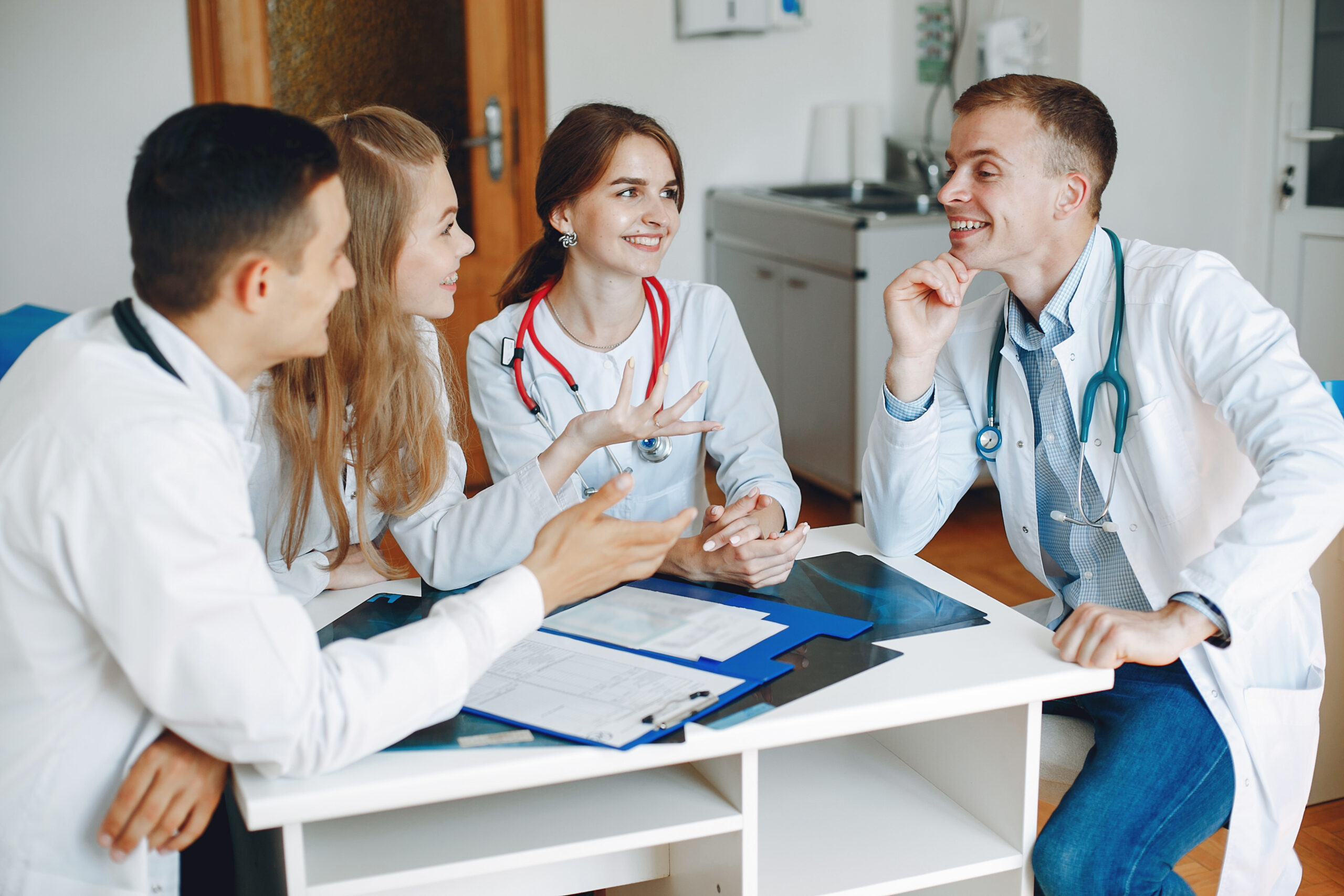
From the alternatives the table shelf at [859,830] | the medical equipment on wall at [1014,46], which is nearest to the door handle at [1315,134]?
the medical equipment on wall at [1014,46]

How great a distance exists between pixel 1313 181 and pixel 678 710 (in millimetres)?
3484

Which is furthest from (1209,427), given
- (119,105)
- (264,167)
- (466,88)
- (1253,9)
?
(119,105)

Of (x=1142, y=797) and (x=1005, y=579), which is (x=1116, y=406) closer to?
(x=1142, y=797)

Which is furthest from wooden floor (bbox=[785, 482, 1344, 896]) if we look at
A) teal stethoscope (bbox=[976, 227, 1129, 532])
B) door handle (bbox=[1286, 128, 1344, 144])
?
door handle (bbox=[1286, 128, 1344, 144])

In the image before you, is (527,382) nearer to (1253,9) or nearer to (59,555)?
(59,555)

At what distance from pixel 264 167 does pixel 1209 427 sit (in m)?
1.22

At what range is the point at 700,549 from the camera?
1.53m

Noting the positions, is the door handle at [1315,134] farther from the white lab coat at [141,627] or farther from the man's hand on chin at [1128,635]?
the white lab coat at [141,627]

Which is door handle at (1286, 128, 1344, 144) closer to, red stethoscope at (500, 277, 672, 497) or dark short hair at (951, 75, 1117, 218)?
dark short hair at (951, 75, 1117, 218)

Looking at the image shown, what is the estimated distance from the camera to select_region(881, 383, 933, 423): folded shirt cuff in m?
1.69

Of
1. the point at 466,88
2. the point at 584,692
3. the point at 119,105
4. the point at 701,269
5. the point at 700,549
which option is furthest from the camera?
the point at 701,269

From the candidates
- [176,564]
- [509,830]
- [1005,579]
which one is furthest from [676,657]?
[1005,579]

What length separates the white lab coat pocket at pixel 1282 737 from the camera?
145 centimetres

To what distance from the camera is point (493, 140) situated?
4.11 metres
